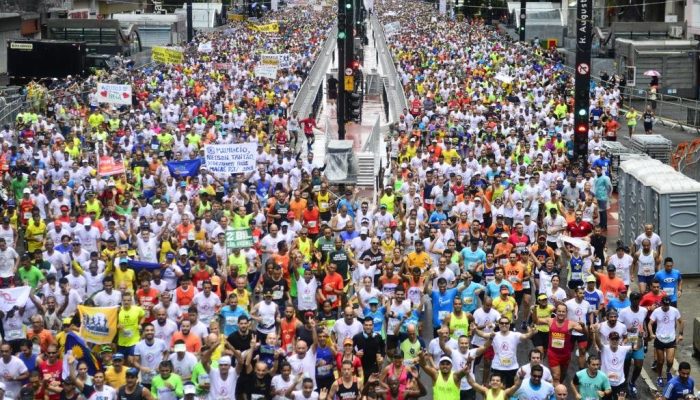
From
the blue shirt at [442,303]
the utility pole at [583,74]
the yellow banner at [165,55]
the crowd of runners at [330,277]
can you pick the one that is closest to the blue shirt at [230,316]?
the crowd of runners at [330,277]

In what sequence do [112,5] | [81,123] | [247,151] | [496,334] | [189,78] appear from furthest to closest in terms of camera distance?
[112,5] → [189,78] → [81,123] → [247,151] → [496,334]

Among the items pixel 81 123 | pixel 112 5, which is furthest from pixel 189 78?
pixel 112 5

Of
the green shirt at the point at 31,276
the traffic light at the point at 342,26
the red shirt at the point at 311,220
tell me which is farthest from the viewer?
the traffic light at the point at 342,26

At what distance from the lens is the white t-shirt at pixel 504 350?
13000 millimetres

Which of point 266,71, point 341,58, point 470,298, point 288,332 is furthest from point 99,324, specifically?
point 266,71

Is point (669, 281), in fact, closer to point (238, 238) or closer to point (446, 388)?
point (446, 388)

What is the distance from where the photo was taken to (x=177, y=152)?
26172 millimetres

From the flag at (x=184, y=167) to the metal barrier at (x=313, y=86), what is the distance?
16.5 m

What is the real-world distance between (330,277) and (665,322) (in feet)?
12.9

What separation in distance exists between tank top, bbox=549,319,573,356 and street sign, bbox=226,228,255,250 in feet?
15.9

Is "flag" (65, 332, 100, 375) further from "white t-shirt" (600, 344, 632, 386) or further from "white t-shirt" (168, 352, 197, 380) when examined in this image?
"white t-shirt" (600, 344, 632, 386)

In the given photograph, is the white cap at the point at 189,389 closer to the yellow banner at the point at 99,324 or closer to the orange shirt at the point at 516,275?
the yellow banner at the point at 99,324

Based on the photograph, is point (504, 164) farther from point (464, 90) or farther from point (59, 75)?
point (59, 75)

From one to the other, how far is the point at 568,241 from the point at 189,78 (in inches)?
1154
